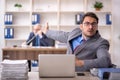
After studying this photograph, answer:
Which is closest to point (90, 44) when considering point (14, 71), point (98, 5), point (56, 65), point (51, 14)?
point (56, 65)

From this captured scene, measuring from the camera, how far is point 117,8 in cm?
659

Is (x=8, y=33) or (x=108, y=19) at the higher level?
(x=108, y=19)

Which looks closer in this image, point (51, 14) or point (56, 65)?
point (56, 65)

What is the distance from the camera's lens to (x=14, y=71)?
1.81 metres

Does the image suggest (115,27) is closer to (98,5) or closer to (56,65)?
(98,5)

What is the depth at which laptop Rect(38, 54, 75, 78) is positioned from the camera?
6.13ft

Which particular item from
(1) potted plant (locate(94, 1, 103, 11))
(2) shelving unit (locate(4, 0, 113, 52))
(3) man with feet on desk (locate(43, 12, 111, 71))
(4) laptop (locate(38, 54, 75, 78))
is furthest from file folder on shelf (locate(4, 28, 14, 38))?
(4) laptop (locate(38, 54, 75, 78))

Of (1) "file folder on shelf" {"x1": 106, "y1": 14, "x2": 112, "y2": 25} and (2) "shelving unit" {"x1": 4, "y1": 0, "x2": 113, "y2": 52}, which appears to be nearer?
(1) "file folder on shelf" {"x1": 106, "y1": 14, "x2": 112, "y2": 25}

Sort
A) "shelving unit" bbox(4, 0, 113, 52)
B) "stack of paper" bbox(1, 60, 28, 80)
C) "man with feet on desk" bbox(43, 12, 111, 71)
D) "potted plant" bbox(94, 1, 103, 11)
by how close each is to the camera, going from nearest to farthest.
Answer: "stack of paper" bbox(1, 60, 28, 80), "man with feet on desk" bbox(43, 12, 111, 71), "potted plant" bbox(94, 1, 103, 11), "shelving unit" bbox(4, 0, 113, 52)

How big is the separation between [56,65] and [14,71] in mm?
329

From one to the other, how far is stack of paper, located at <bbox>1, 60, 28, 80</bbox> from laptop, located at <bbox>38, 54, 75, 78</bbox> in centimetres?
14

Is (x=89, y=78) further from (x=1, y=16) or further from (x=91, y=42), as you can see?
(x=1, y=16)

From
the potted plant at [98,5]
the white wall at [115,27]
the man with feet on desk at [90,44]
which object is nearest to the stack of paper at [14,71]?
the man with feet on desk at [90,44]

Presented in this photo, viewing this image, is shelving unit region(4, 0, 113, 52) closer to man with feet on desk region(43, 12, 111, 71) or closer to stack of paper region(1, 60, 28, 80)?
man with feet on desk region(43, 12, 111, 71)
